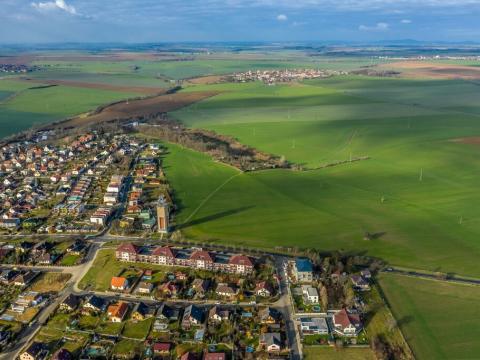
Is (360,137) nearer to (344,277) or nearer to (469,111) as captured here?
(469,111)

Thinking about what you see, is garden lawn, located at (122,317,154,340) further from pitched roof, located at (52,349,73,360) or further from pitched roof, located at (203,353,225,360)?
pitched roof, located at (203,353,225,360)

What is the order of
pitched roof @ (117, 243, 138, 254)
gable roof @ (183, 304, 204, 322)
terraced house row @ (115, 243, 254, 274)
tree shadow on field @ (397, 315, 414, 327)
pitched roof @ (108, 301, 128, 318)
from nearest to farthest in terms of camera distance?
tree shadow on field @ (397, 315, 414, 327)
gable roof @ (183, 304, 204, 322)
pitched roof @ (108, 301, 128, 318)
terraced house row @ (115, 243, 254, 274)
pitched roof @ (117, 243, 138, 254)

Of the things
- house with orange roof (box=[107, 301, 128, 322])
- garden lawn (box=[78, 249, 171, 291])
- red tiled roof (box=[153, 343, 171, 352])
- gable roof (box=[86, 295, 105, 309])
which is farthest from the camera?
garden lawn (box=[78, 249, 171, 291])

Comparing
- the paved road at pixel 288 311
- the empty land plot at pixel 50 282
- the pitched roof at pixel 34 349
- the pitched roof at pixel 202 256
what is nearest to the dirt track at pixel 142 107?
the empty land plot at pixel 50 282

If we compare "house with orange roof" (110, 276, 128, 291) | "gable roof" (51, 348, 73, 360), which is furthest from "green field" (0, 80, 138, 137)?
"gable roof" (51, 348, 73, 360)

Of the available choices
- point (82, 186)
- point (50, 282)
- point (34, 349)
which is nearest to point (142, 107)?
point (82, 186)

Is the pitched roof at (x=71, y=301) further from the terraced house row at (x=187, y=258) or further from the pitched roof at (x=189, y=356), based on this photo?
the pitched roof at (x=189, y=356)

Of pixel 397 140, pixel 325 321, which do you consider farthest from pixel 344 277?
pixel 397 140
